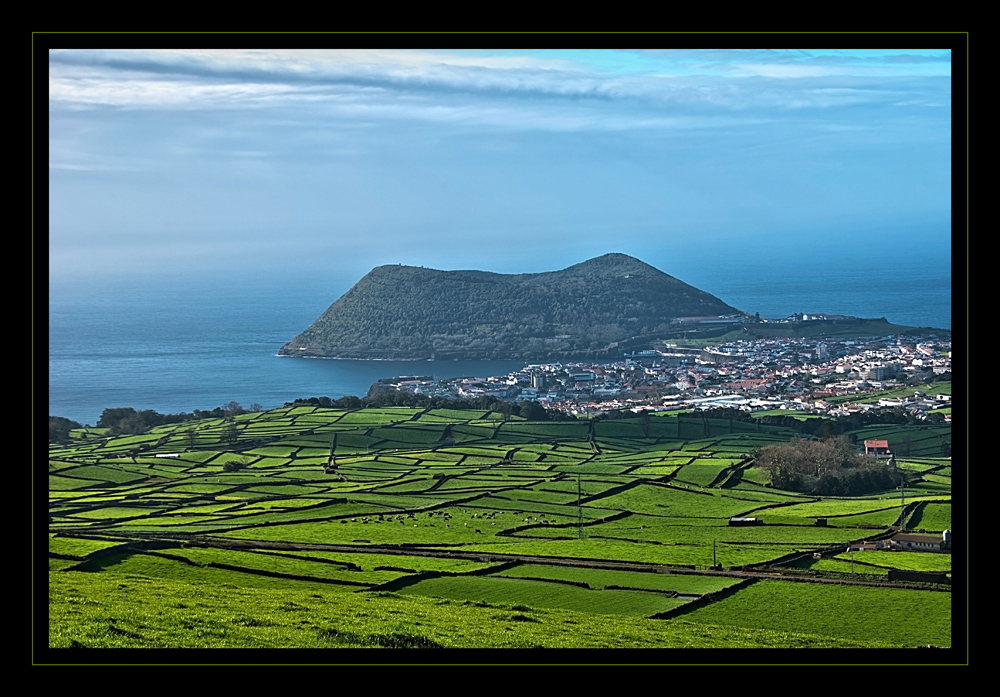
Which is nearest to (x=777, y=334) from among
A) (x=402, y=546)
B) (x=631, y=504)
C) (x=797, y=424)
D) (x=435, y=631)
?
(x=797, y=424)

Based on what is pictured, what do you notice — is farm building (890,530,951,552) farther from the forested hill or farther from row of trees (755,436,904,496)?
the forested hill

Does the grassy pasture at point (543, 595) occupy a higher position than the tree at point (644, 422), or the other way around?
the tree at point (644, 422)

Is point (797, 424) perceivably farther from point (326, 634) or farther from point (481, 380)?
point (326, 634)

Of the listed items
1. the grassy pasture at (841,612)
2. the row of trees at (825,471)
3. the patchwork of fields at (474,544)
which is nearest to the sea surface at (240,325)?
the patchwork of fields at (474,544)

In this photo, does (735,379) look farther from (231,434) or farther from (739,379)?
(231,434)

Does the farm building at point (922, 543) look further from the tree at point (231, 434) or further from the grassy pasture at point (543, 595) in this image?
the tree at point (231, 434)

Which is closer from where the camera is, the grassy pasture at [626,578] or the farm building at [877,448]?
the grassy pasture at [626,578]
